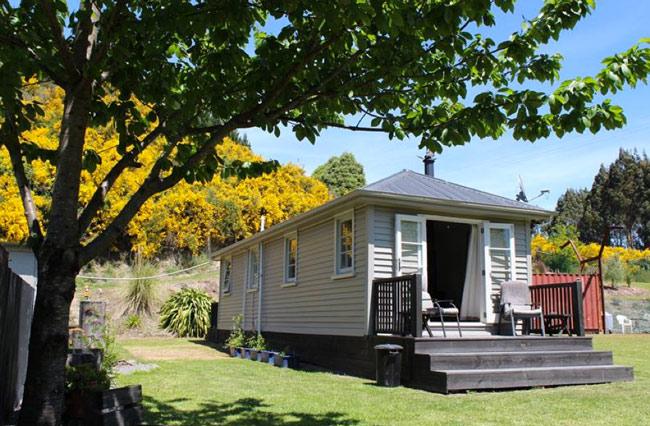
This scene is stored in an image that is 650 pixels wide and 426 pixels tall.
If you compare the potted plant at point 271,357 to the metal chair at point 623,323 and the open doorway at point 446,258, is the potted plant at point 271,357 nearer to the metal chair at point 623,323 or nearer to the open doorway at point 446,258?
the open doorway at point 446,258

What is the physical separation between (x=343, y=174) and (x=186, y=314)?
654 inches

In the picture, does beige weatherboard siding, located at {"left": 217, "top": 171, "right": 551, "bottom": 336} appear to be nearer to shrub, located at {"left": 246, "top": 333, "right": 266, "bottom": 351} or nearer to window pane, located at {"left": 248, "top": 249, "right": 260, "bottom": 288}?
shrub, located at {"left": 246, "top": 333, "right": 266, "bottom": 351}

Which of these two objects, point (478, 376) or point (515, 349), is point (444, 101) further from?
point (515, 349)

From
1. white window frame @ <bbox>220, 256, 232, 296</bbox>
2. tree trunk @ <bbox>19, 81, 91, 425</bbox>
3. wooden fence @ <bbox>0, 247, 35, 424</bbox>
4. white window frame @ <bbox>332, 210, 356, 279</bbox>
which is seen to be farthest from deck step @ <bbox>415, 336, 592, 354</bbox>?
white window frame @ <bbox>220, 256, 232, 296</bbox>

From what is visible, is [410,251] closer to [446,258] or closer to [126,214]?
[446,258]

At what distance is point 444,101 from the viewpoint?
15.7 feet

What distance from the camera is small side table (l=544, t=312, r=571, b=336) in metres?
9.50

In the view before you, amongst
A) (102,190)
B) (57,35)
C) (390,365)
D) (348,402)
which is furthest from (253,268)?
(57,35)

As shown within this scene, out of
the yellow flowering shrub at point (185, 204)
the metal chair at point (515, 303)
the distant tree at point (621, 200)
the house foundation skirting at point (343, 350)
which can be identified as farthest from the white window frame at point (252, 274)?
the distant tree at point (621, 200)

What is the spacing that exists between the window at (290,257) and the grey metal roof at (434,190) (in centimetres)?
310

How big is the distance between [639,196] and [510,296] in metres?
40.1

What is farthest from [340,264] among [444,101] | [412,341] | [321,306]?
[444,101]

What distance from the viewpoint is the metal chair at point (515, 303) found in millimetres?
9462

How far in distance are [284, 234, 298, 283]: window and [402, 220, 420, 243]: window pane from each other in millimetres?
3551
